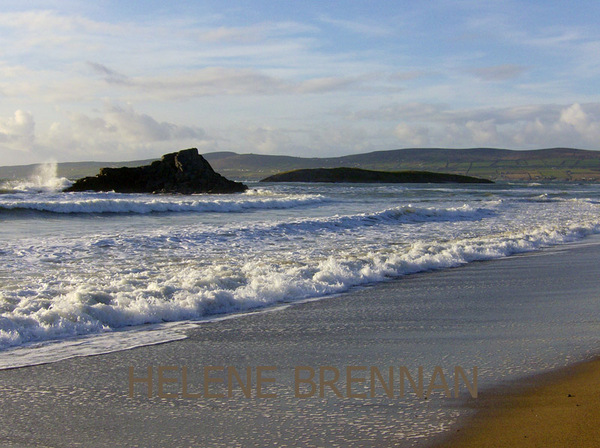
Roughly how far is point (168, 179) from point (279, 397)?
5161 centimetres

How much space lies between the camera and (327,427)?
11.3 feet

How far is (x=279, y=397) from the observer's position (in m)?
3.96

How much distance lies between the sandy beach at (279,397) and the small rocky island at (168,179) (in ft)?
153

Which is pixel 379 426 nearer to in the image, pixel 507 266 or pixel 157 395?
pixel 157 395

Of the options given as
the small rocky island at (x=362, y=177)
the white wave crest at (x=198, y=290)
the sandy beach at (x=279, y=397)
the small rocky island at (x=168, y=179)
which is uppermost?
the small rocky island at (x=362, y=177)

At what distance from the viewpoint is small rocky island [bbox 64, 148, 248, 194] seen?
170ft

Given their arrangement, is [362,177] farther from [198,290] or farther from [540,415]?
[540,415]

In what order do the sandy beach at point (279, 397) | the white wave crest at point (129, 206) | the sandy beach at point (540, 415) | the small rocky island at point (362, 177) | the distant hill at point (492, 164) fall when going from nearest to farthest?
the sandy beach at point (540, 415)
the sandy beach at point (279, 397)
the white wave crest at point (129, 206)
the small rocky island at point (362, 177)
the distant hill at point (492, 164)

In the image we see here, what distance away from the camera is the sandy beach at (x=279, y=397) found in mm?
3352

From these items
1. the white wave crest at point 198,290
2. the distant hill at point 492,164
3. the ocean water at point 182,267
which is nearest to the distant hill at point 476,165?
the distant hill at point 492,164

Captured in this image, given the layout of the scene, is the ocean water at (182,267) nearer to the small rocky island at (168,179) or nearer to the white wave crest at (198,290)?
the white wave crest at (198,290)

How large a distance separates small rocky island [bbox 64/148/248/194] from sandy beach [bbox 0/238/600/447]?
46.6 m

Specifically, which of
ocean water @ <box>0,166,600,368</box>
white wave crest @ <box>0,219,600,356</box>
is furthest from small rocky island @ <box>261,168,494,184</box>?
white wave crest @ <box>0,219,600,356</box>

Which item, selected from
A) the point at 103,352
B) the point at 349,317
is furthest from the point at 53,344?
the point at 349,317
